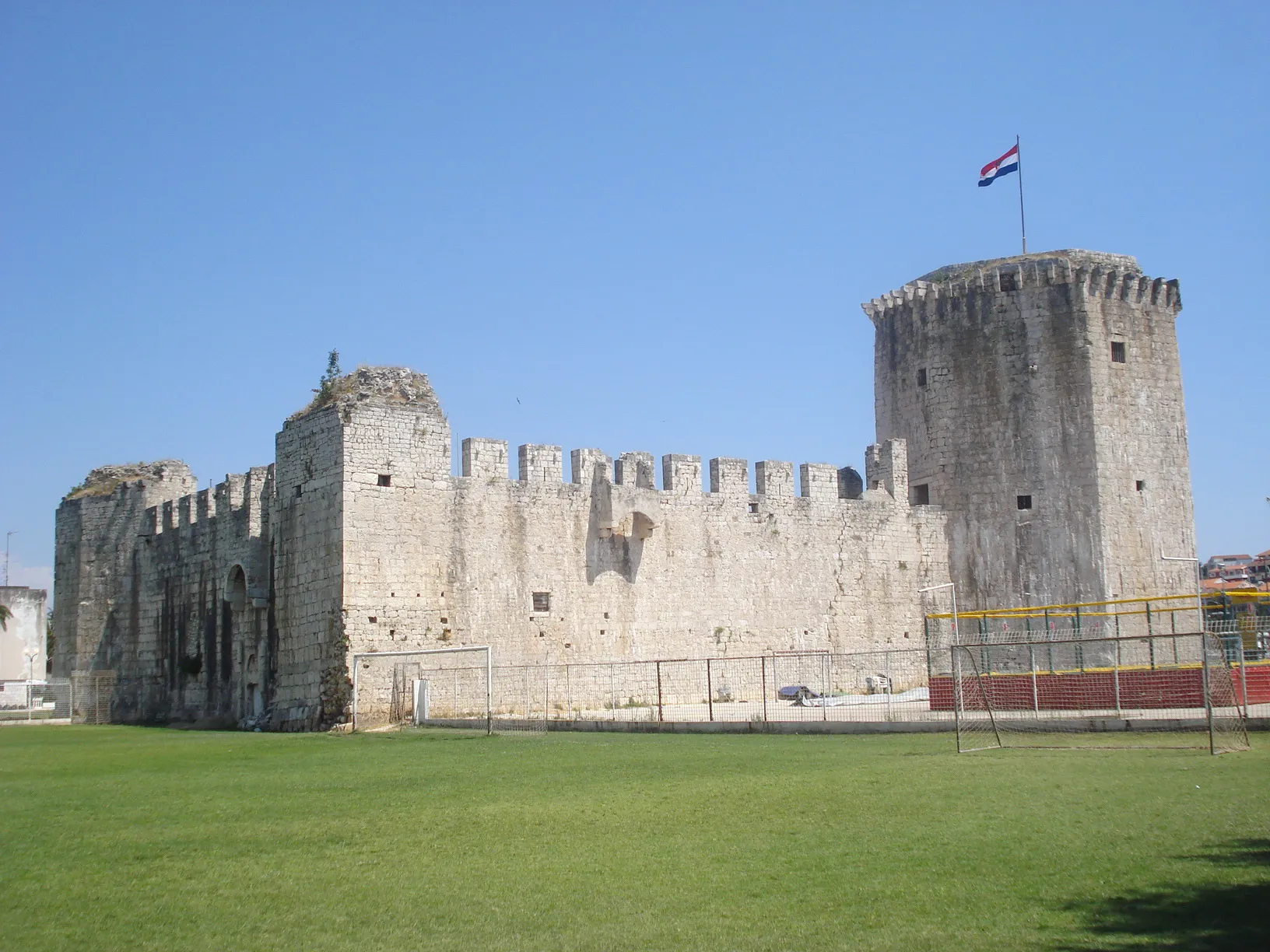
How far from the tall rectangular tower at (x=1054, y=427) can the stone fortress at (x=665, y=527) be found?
0.05m

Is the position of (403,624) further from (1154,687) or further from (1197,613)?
(1197,613)

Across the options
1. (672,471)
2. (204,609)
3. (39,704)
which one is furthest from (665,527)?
(39,704)

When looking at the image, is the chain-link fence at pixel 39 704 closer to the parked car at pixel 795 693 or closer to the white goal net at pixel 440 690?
the white goal net at pixel 440 690

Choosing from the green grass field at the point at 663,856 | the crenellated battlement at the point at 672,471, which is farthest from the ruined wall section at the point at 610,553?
the green grass field at the point at 663,856

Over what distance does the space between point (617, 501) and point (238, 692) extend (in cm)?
811

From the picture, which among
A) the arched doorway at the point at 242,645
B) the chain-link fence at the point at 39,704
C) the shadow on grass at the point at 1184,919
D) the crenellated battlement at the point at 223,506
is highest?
the crenellated battlement at the point at 223,506

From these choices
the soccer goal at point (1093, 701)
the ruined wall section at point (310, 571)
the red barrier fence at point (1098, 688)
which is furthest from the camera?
the ruined wall section at point (310, 571)

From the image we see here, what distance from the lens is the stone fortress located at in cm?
2305

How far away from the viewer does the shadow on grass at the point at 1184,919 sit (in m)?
5.77

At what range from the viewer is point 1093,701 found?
19766 millimetres

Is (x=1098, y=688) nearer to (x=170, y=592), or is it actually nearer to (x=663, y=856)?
(x=663, y=856)

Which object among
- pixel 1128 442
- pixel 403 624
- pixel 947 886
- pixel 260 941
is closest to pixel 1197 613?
pixel 1128 442

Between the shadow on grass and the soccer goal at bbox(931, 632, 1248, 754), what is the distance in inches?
262

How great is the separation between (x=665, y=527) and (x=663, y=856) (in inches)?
708
